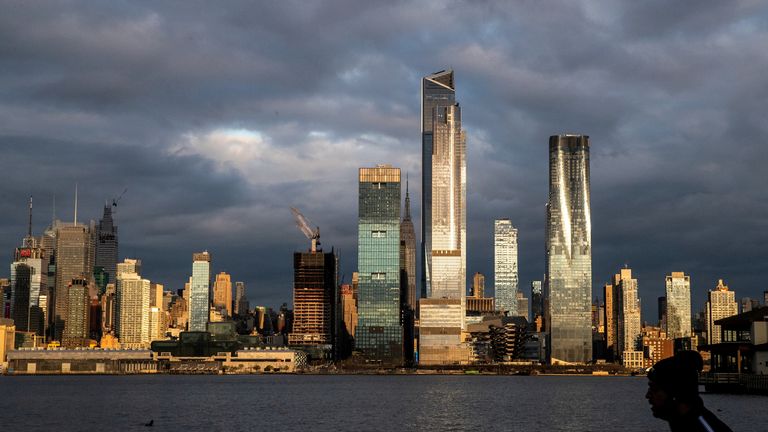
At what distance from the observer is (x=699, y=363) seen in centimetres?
822

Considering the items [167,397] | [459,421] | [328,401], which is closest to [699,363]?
[459,421]

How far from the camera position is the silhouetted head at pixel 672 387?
774cm

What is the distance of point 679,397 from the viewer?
7.78m

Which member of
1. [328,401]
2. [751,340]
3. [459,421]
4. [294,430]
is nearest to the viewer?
[294,430]

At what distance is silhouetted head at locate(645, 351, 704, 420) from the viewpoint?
305 inches

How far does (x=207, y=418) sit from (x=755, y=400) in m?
58.0

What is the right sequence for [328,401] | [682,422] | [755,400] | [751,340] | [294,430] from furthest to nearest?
[328,401]
[751,340]
[755,400]
[294,430]
[682,422]

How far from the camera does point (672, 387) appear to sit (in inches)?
307

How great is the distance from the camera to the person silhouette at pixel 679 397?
768cm

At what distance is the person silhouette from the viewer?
303 inches

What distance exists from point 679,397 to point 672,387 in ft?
0.29

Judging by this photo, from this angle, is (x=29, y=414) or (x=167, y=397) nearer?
(x=29, y=414)

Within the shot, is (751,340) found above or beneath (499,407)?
above

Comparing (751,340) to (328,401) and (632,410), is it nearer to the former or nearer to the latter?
(632,410)
